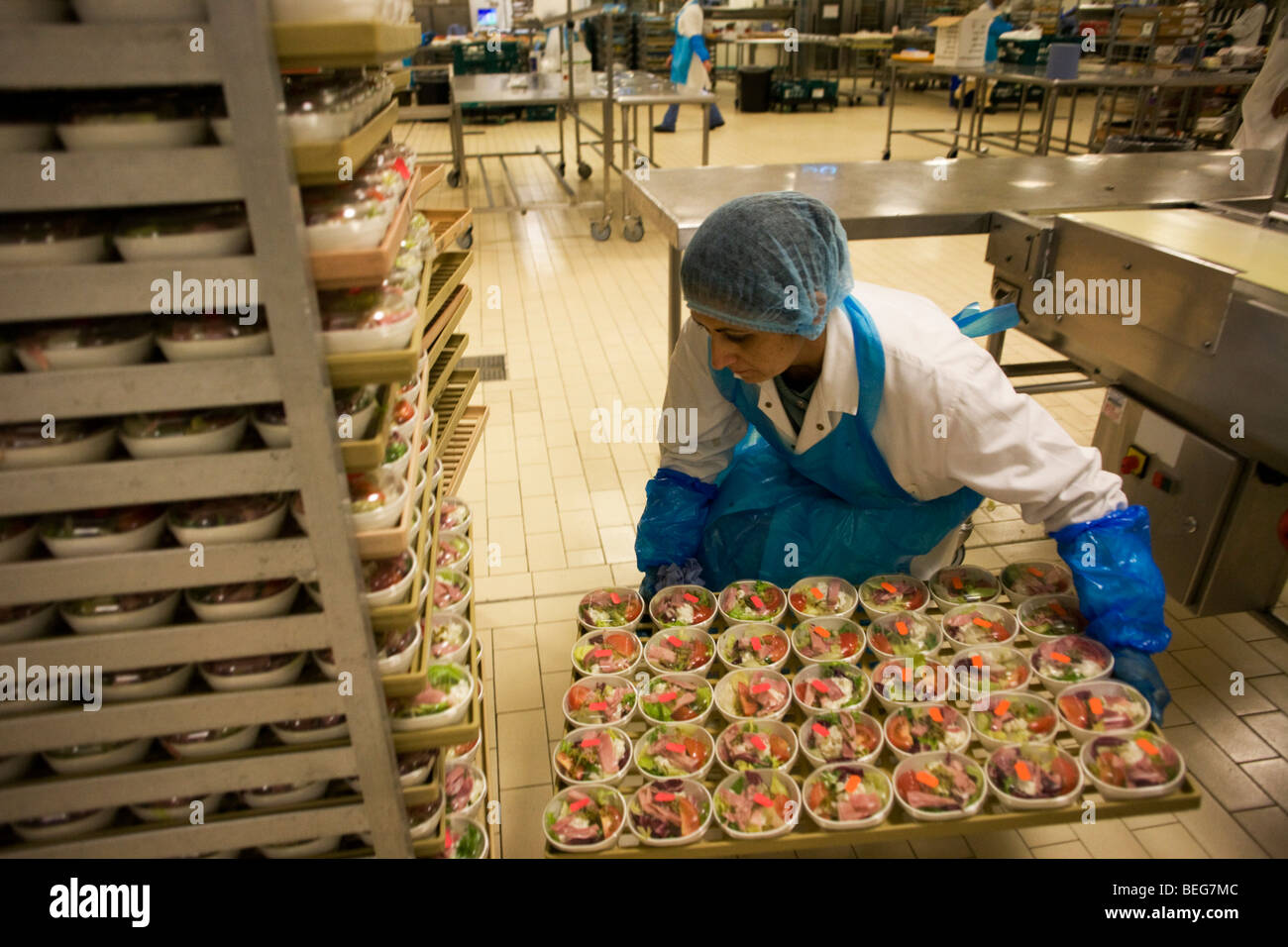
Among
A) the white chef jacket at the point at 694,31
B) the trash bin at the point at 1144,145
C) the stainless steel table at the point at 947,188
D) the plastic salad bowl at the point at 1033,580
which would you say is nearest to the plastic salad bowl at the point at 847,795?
the plastic salad bowl at the point at 1033,580

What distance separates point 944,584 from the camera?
82.6 inches

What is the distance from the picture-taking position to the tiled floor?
2117 millimetres

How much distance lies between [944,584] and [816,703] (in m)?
0.54

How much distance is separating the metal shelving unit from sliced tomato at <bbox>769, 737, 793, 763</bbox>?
726 mm

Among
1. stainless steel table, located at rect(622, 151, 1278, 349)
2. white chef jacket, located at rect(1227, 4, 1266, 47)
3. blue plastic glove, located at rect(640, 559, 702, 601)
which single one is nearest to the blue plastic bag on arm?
blue plastic glove, located at rect(640, 559, 702, 601)

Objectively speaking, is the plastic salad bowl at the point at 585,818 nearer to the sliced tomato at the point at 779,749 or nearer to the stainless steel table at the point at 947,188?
the sliced tomato at the point at 779,749

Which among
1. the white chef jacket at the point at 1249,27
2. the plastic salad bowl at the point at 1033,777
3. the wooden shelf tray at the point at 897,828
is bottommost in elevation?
the wooden shelf tray at the point at 897,828

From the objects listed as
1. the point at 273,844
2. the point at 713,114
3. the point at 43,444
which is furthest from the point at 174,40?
the point at 713,114

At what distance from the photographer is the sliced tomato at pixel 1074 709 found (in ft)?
5.54

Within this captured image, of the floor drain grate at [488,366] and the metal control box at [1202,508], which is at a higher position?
the metal control box at [1202,508]

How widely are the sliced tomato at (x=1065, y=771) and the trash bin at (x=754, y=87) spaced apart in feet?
42.2
